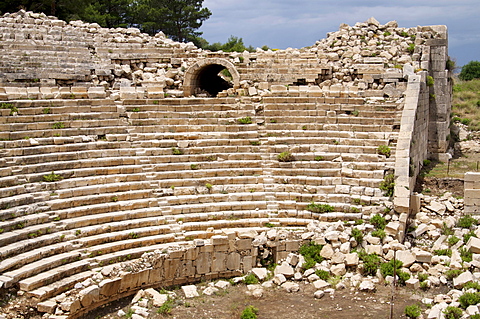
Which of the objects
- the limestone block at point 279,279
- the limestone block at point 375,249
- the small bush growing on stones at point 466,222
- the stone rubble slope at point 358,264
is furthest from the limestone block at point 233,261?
the small bush growing on stones at point 466,222

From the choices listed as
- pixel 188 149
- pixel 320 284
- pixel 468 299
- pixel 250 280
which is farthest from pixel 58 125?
pixel 468 299

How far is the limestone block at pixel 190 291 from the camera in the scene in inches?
512

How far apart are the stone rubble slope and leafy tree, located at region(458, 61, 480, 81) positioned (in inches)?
1062

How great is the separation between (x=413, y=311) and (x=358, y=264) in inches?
84.9

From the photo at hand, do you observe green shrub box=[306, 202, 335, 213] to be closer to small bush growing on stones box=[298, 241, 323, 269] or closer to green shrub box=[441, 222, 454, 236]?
small bush growing on stones box=[298, 241, 323, 269]

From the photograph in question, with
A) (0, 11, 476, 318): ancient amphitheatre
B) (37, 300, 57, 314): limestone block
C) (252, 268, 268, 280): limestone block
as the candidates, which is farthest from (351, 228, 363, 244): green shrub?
(37, 300, 57, 314): limestone block

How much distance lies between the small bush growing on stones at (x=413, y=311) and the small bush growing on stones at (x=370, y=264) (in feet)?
5.53

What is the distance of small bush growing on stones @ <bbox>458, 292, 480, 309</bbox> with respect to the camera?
11703mm

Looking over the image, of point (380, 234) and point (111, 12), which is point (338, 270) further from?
point (111, 12)

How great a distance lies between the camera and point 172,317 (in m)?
12.0

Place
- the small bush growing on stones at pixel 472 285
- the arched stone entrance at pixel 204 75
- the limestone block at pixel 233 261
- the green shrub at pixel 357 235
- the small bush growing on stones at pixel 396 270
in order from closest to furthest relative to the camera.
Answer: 1. the small bush growing on stones at pixel 472 285
2. the small bush growing on stones at pixel 396 270
3. the limestone block at pixel 233 261
4. the green shrub at pixel 357 235
5. the arched stone entrance at pixel 204 75

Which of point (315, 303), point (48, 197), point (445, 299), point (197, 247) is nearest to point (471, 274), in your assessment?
point (445, 299)

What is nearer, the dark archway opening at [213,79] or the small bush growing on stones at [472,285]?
the small bush growing on stones at [472,285]

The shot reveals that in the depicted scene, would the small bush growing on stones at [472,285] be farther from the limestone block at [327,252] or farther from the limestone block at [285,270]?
the limestone block at [285,270]
